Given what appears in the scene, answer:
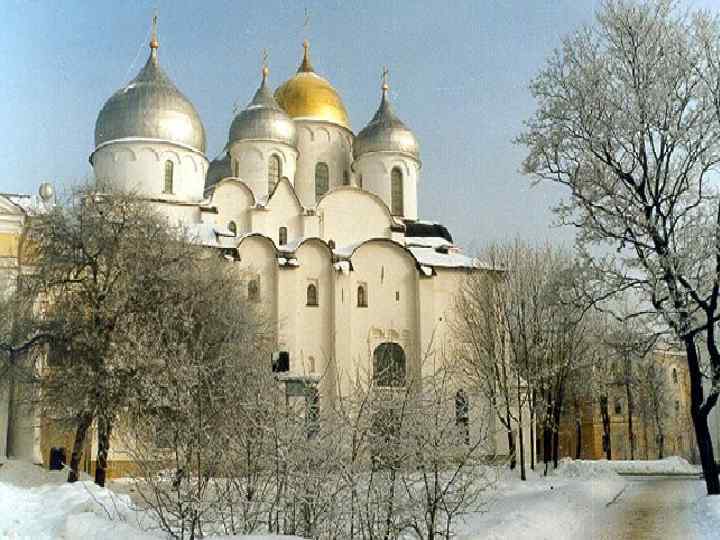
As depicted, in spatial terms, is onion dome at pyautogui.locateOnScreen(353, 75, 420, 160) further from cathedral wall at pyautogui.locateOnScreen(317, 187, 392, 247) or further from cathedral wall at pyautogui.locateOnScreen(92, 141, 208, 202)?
cathedral wall at pyautogui.locateOnScreen(92, 141, 208, 202)

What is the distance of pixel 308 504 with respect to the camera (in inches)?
368

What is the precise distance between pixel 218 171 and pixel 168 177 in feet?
23.0

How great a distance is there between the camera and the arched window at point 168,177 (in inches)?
1357

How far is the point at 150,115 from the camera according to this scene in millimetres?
34531

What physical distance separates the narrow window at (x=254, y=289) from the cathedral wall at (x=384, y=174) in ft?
32.4

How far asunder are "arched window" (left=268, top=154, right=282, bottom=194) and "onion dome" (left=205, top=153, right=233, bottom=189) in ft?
11.1

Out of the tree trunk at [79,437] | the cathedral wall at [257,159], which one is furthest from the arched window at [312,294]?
the tree trunk at [79,437]

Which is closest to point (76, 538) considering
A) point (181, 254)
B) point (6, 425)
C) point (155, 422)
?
point (155, 422)

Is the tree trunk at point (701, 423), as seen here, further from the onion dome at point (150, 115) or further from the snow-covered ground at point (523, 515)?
the onion dome at point (150, 115)

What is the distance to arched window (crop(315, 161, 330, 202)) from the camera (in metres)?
40.1

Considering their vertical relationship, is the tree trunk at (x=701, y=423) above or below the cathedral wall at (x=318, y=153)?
below

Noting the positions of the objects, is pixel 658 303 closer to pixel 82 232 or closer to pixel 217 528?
pixel 217 528

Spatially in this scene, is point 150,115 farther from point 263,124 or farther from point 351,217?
point 351,217

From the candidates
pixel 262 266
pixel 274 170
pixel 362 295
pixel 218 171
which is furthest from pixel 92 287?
pixel 218 171
